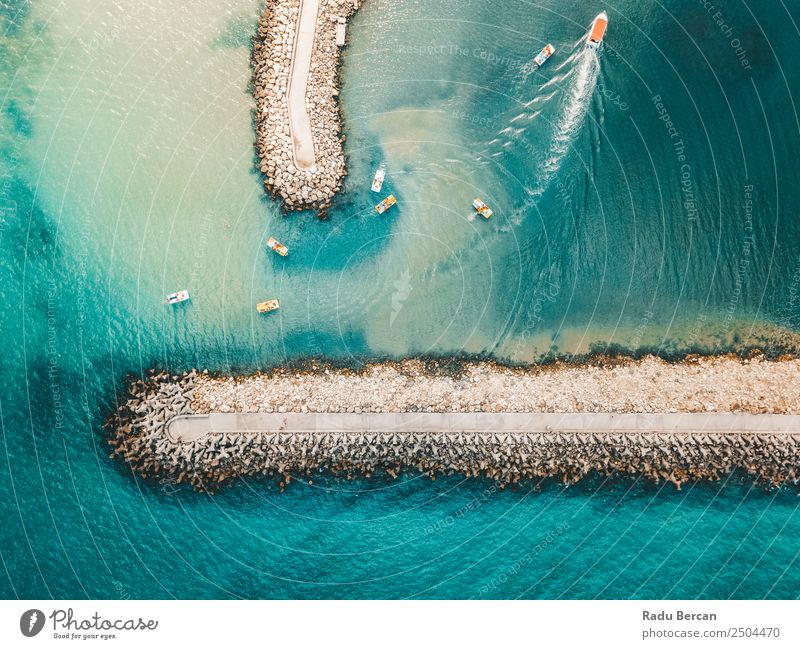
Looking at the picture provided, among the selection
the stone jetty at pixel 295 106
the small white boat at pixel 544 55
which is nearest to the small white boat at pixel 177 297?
the stone jetty at pixel 295 106

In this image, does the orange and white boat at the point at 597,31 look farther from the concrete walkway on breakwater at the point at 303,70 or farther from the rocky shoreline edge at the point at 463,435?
the rocky shoreline edge at the point at 463,435

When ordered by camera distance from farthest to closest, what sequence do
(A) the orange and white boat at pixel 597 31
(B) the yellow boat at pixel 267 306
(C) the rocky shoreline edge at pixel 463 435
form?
(B) the yellow boat at pixel 267 306 → (C) the rocky shoreline edge at pixel 463 435 → (A) the orange and white boat at pixel 597 31

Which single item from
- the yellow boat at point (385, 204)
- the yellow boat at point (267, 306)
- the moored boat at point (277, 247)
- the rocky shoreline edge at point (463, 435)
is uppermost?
the yellow boat at point (385, 204)

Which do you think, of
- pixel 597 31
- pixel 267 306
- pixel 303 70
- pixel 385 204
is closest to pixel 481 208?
pixel 385 204

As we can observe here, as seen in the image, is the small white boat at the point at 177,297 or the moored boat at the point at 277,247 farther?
the moored boat at the point at 277,247

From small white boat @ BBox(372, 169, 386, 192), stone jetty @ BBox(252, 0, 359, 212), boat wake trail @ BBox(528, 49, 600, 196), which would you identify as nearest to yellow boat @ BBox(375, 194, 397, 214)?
small white boat @ BBox(372, 169, 386, 192)

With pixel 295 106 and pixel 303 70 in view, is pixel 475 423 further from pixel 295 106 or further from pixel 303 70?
pixel 303 70

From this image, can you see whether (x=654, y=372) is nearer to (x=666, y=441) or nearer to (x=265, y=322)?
(x=666, y=441)

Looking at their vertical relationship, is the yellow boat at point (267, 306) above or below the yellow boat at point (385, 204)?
below
